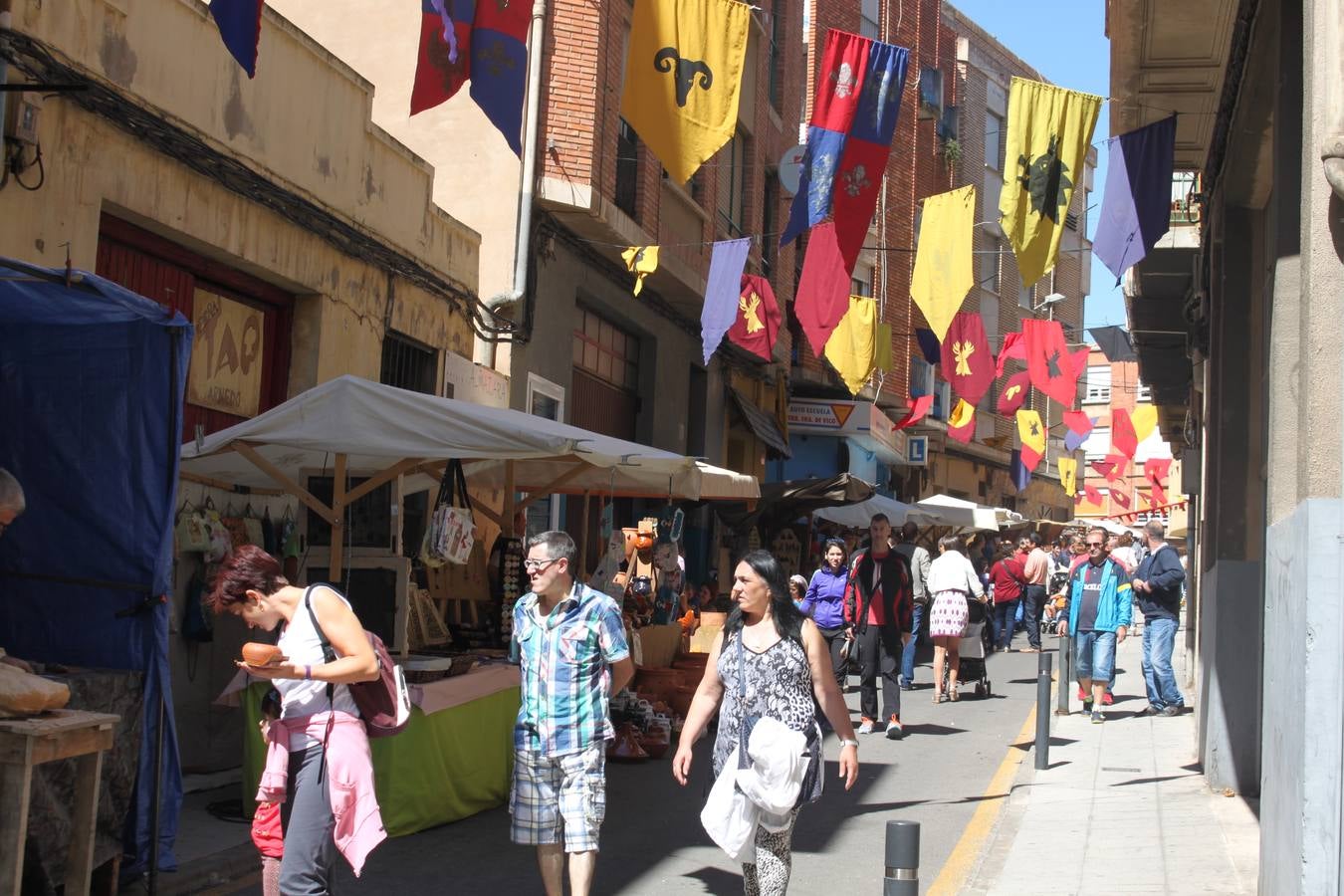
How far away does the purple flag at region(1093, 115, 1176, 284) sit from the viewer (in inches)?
446

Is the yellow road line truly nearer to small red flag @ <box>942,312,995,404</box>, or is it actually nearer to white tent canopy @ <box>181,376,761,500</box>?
white tent canopy @ <box>181,376,761,500</box>

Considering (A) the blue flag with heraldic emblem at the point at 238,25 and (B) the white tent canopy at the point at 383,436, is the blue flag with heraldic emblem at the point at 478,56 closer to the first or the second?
(A) the blue flag with heraldic emblem at the point at 238,25

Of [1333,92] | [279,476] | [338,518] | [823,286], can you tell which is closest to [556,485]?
[338,518]

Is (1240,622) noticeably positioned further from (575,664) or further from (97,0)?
(97,0)

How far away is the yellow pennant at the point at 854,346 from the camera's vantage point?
19.5 metres

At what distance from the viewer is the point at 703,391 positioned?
79.0ft

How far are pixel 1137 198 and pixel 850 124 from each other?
7.63 feet

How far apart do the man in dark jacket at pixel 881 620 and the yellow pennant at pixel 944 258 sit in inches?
82.8

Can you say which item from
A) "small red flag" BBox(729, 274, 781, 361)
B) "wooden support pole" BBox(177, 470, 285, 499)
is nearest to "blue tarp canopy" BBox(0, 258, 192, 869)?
"wooden support pole" BBox(177, 470, 285, 499)

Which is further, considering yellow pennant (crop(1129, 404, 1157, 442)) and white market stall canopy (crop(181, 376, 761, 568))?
yellow pennant (crop(1129, 404, 1157, 442))

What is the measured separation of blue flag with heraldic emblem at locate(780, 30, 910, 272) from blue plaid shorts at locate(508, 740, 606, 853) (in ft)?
22.5

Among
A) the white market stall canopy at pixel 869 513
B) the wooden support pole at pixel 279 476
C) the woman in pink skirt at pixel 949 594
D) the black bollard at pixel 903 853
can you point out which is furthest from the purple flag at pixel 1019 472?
the black bollard at pixel 903 853

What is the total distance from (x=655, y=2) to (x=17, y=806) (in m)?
7.32

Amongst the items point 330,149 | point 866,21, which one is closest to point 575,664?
point 330,149
